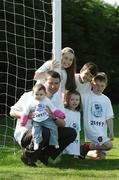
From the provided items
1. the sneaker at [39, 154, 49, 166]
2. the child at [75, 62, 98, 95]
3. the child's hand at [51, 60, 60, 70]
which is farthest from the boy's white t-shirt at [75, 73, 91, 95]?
the sneaker at [39, 154, 49, 166]

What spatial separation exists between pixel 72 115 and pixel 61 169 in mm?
928

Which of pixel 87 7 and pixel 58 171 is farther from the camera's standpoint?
pixel 87 7

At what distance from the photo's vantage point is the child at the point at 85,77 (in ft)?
26.2

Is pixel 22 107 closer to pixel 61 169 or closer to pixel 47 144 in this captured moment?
pixel 47 144

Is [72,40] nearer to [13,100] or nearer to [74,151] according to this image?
[13,100]

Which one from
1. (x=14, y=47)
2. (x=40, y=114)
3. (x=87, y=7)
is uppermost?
(x=87, y=7)

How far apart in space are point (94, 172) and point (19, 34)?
5634mm

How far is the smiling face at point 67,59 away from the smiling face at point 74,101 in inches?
15.0

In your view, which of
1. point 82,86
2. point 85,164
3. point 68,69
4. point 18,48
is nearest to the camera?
point 85,164

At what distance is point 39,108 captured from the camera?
705cm

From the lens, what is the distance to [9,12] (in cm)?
1141

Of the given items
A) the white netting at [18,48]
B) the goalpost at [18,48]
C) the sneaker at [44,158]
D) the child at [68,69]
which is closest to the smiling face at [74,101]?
the child at [68,69]

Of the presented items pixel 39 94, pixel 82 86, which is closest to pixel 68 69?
pixel 82 86

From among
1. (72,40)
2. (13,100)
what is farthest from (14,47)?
(72,40)
